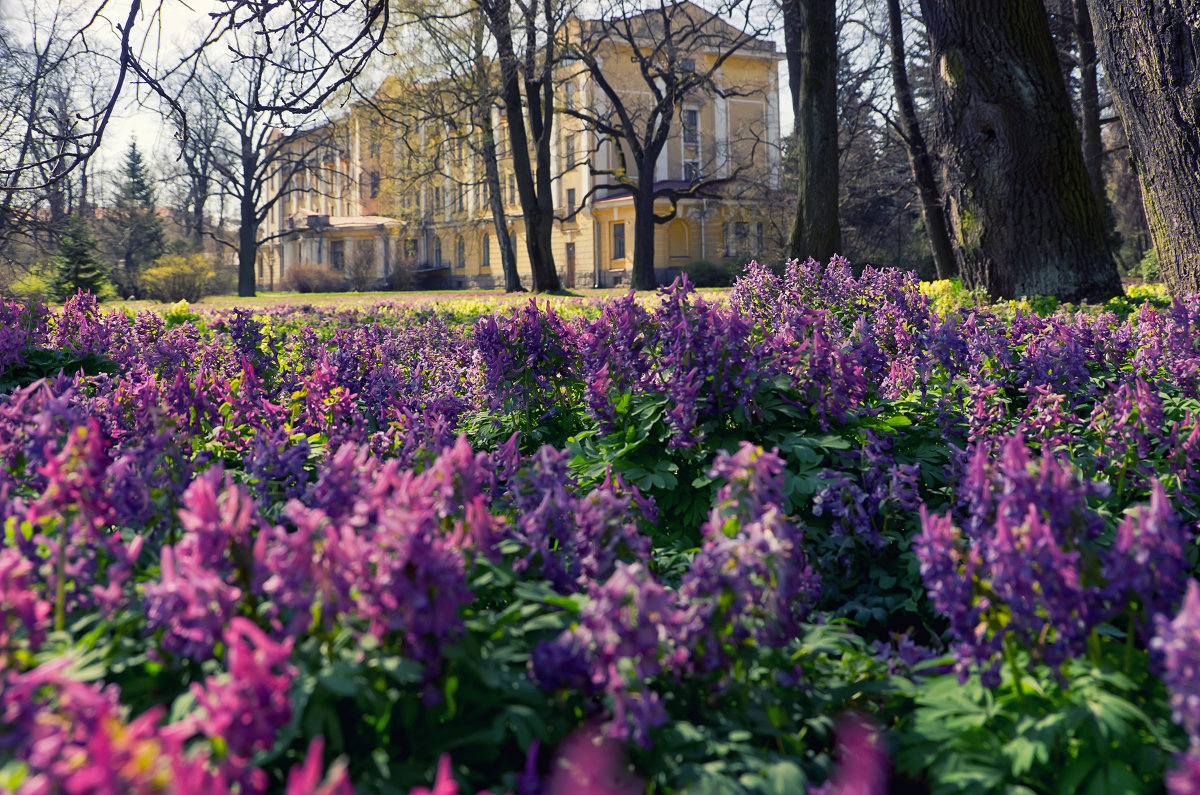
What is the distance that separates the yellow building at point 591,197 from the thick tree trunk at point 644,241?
76.6 inches

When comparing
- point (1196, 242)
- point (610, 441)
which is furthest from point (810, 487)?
point (1196, 242)

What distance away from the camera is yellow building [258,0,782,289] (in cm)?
4388

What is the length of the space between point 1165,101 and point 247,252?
50.6 metres

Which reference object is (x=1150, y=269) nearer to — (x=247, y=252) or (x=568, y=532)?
(x=568, y=532)

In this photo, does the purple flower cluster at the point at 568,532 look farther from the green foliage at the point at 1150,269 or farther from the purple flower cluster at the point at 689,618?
the green foliage at the point at 1150,269

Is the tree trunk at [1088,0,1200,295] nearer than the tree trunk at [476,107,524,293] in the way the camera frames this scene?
Yes

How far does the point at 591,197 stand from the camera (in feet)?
179

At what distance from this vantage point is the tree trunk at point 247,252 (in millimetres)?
49281

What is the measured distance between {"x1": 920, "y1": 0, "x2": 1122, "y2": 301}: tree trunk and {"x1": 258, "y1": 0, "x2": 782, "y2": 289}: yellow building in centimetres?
2668

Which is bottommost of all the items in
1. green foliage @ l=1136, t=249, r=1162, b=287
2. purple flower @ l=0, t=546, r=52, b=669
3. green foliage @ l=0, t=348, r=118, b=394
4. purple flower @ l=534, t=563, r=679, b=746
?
purple flower @ l=534, t=563, r=679, b=746

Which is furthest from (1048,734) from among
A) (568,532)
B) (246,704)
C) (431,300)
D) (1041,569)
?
(431,300)

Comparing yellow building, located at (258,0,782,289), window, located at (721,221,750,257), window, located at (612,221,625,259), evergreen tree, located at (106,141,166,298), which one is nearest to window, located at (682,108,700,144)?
yellow building, located at (258,0,782,289)

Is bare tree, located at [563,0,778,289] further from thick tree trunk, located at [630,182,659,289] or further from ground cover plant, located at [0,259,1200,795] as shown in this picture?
ground cover plant, located at [0,259,1200,795]

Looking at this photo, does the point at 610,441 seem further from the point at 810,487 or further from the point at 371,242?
the point at 371,242
